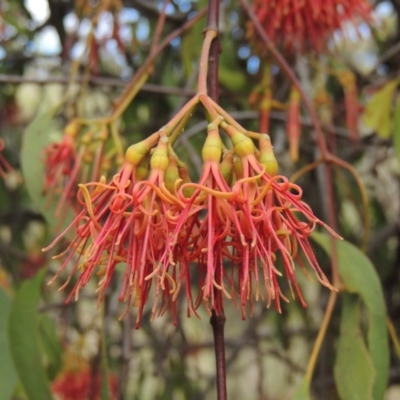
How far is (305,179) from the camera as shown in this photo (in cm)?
160

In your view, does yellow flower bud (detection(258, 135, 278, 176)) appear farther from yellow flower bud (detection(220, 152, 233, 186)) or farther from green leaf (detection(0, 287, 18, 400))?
green leaf (detection(0, 287, 18, 400))

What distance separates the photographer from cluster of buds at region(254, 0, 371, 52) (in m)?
0.99

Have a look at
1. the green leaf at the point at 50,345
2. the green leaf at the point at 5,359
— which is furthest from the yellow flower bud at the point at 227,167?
the green leaf at the point at 50,345

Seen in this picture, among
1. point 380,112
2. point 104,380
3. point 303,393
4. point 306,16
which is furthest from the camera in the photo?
point 380,112

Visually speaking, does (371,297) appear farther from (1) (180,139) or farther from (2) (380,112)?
(2) (380,112)

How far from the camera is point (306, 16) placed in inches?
39.7

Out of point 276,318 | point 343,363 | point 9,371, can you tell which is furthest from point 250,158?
point 276,318

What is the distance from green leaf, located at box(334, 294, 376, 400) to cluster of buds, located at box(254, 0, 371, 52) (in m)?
0.40

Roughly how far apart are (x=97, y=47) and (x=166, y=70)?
14.1 inches

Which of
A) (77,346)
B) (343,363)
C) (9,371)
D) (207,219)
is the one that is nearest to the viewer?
(207,219)

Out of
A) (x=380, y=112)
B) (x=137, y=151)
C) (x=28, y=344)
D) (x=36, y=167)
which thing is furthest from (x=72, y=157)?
(x=380, y=112)

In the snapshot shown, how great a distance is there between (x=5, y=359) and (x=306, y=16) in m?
0.65

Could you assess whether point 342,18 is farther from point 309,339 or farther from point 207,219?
point 309,339

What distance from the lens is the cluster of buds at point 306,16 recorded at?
0.99 m
